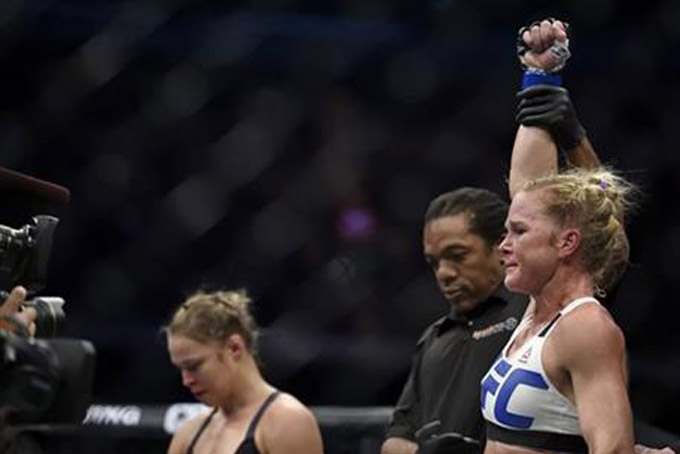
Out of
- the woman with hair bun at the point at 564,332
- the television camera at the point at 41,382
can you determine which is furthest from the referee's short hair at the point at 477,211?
the television camera at the point at 41,382

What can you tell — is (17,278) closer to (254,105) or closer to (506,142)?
(254,105)

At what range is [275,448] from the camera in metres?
2.43

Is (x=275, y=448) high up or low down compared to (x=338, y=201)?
down

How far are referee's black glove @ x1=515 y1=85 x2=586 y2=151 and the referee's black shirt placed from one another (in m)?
0.29

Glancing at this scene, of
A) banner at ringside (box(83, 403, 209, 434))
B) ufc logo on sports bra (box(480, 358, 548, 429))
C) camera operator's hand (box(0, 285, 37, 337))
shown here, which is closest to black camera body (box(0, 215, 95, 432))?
camera operator's hand (box(0, 285, 37, 337))

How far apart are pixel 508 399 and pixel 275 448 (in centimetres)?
79

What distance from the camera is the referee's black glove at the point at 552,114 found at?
2.02 m

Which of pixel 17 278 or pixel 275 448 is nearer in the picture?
pixel 17 278

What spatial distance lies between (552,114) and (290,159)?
135cm

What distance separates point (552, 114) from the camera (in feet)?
6.63

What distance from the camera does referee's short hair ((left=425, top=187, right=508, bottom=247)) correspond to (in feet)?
7.31

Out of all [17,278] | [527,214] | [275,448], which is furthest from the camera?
[275,448]

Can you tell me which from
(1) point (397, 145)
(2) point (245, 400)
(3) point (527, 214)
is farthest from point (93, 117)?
(3) point (527, 214)

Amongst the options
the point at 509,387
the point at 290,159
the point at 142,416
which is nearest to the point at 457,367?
the point at 509,387
